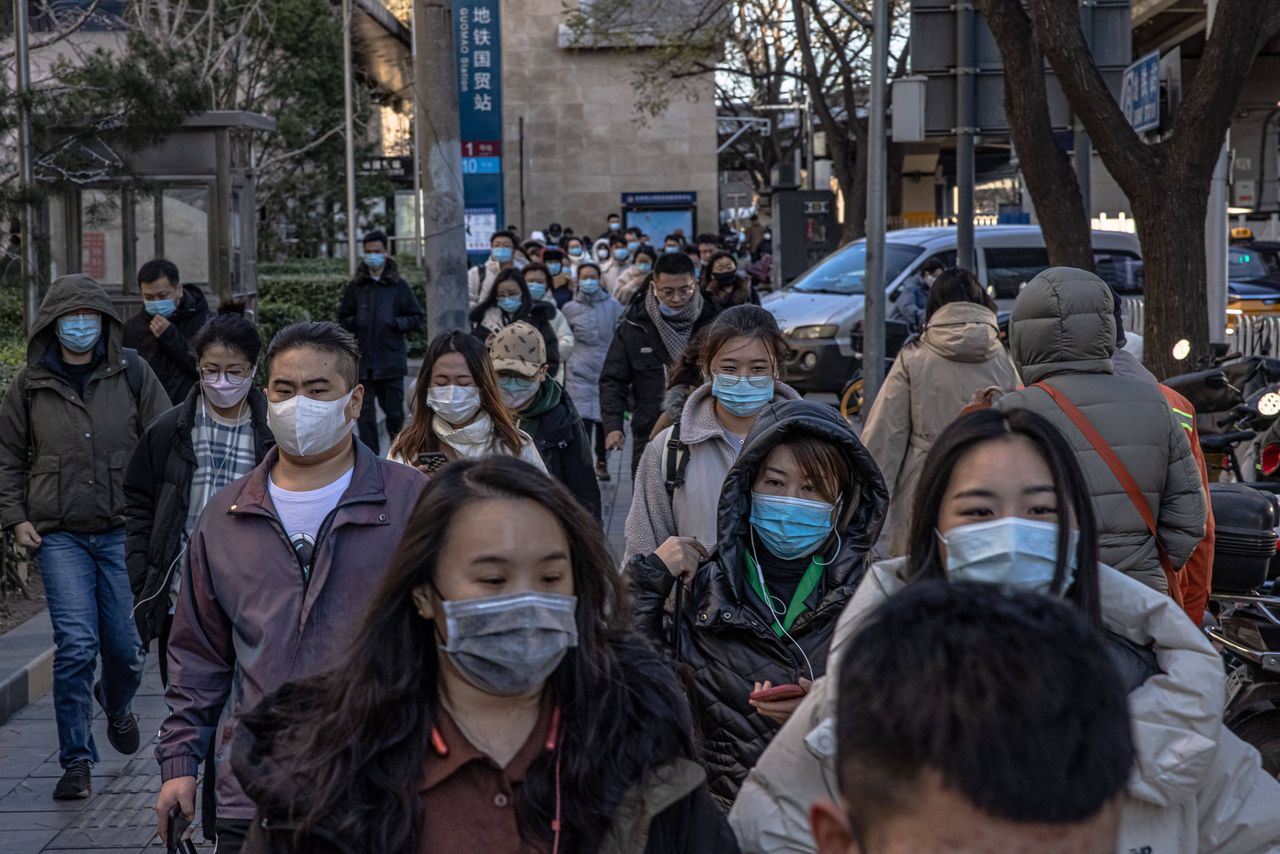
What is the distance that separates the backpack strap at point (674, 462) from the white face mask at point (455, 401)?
96cm

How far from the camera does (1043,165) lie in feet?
43.2

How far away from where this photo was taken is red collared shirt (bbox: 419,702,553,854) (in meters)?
2.52

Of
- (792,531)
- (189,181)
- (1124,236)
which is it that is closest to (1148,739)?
(792,531)

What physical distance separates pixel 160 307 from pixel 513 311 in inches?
135

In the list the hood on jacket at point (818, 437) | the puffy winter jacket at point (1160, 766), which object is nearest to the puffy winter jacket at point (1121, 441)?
the hood on jacket at point (818, 437)

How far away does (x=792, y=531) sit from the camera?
395cm

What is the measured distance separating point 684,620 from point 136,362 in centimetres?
399

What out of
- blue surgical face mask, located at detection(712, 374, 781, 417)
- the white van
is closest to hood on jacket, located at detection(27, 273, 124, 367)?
blue surgical face mask, located at detection(712, 374, 781, 417)

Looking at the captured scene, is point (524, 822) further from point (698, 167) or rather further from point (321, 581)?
point (698, 167)

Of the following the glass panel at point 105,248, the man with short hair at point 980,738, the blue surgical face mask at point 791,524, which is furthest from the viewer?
the glass panel at point 105,248

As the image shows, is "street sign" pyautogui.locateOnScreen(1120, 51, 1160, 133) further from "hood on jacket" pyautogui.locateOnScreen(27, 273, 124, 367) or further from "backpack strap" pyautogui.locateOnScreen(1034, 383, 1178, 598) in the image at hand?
"hood on jacket" pyautogui.locateOnScreen(27, 273, 124, 367)

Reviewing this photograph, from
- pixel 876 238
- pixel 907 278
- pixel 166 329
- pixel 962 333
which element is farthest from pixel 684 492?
pixel 907 278

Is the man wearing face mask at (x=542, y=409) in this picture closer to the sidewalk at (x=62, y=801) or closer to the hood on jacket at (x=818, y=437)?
the sidewalk at (x=62, y=801)

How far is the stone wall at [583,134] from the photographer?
186ft
